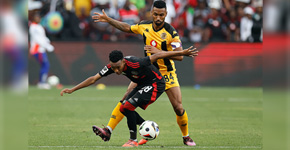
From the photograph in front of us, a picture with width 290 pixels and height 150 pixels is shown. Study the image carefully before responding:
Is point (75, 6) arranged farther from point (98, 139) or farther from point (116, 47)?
point (98, 139)

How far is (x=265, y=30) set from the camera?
1.56 m

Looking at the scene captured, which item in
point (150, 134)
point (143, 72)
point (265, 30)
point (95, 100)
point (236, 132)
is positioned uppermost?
point (265, 30)

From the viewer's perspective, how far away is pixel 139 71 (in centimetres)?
689

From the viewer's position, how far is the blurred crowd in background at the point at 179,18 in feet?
68.4

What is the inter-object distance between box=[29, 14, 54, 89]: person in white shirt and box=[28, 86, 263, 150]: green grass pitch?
665mm

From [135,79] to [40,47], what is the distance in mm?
13125

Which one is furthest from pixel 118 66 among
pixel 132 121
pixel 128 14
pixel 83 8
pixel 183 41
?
pixel 83 8

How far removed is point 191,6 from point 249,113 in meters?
9.75

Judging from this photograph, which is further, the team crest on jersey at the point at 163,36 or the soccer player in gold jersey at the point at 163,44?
the team crest on jersey at the point at 163,36

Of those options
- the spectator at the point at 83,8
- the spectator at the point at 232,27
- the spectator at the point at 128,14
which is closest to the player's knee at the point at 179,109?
the spectator at the point at 128,14

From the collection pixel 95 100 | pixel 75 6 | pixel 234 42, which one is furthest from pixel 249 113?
pixel 75 6

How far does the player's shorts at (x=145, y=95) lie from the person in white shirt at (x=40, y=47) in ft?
42.2

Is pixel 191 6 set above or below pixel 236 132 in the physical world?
above

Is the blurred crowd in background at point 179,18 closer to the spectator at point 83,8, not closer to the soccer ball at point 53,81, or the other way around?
the spectator at point 83,8
